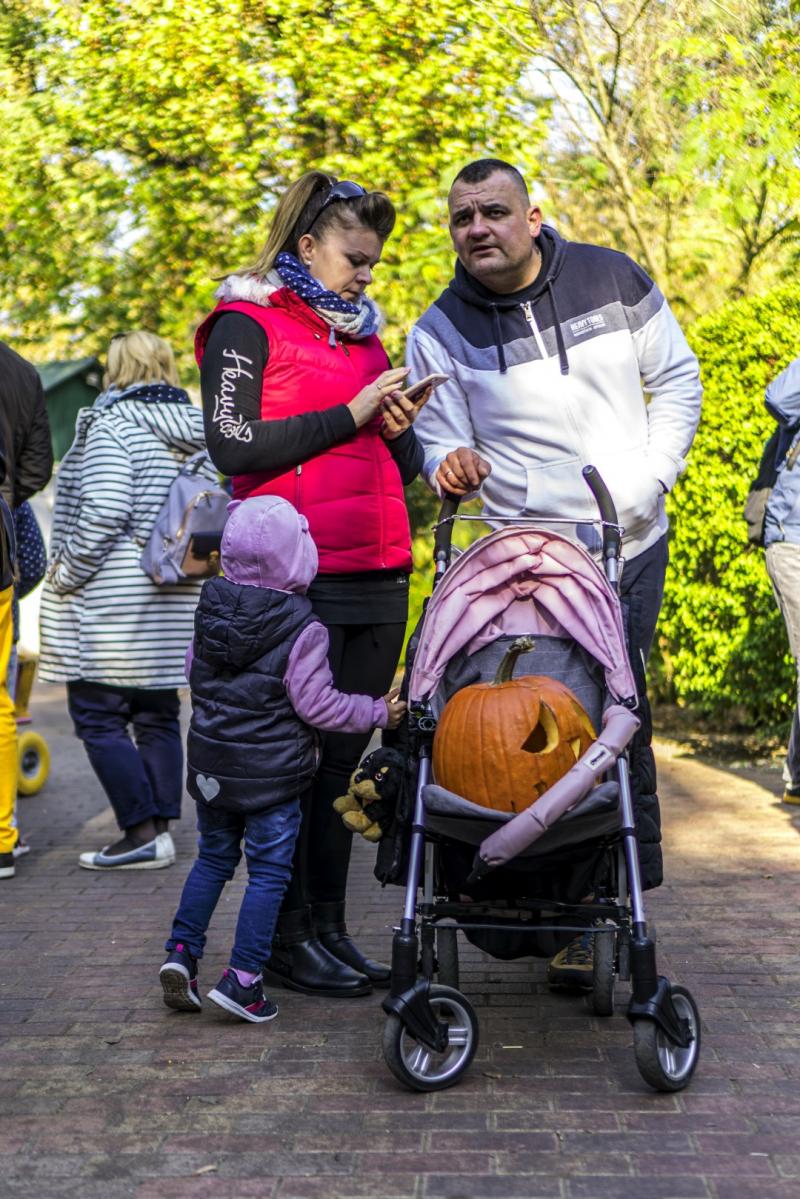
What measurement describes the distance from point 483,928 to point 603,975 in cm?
45

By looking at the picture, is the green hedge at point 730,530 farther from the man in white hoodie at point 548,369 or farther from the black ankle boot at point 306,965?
the black ankle boot at point 306,965

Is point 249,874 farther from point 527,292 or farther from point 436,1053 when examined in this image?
point 527,292

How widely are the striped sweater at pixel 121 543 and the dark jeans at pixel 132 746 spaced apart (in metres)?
0.11

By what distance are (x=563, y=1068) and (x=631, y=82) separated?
7751 mm

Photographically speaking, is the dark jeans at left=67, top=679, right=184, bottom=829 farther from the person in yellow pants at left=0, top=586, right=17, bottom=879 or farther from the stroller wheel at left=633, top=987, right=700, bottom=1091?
the stroller wheel at left=633, top=987, right=700, bottom=1091

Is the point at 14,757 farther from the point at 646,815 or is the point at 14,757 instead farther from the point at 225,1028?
the point at 646,815

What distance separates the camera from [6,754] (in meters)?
6.54

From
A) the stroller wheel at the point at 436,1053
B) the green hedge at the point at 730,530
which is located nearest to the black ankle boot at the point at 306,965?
the stroller wheel at the point at 436,1053

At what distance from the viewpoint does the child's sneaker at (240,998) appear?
174 inches

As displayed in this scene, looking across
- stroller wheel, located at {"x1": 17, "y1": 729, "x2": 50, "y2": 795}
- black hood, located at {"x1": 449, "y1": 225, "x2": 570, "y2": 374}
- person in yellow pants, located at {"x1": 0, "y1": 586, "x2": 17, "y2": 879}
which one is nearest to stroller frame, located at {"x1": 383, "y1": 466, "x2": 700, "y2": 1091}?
black hood, located at {"x1": 449, "y1": 225, "x2": 570, "y2": 374}

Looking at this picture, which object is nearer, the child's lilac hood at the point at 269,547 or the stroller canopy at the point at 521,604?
the stroller canopy at the point at 521,604

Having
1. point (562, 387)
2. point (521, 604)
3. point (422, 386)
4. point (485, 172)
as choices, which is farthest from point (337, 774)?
point (485, 172)

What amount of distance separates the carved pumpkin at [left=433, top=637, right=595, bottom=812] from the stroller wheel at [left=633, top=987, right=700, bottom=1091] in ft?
2.02

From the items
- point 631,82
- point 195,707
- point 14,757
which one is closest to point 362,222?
point 195,707
